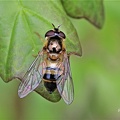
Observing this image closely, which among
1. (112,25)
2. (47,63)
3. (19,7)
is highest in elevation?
(112,25)

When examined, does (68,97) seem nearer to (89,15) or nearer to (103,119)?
(89,15)

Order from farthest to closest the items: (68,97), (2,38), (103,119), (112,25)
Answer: (103,119)
(112,25)
(68,97)
(2,38)

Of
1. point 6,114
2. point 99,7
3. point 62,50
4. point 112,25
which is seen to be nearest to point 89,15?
point 99,7

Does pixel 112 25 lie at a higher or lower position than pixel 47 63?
higher

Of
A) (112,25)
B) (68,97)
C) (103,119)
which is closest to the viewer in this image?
(68,97)

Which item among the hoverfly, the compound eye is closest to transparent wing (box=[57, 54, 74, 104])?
the hoverfly

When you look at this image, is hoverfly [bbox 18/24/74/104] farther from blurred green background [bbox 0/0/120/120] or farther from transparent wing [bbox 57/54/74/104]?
blurred green background [bbox 0/0/120/120]

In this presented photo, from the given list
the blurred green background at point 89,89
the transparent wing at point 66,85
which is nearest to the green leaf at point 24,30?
the transparent wing at point 66,85
